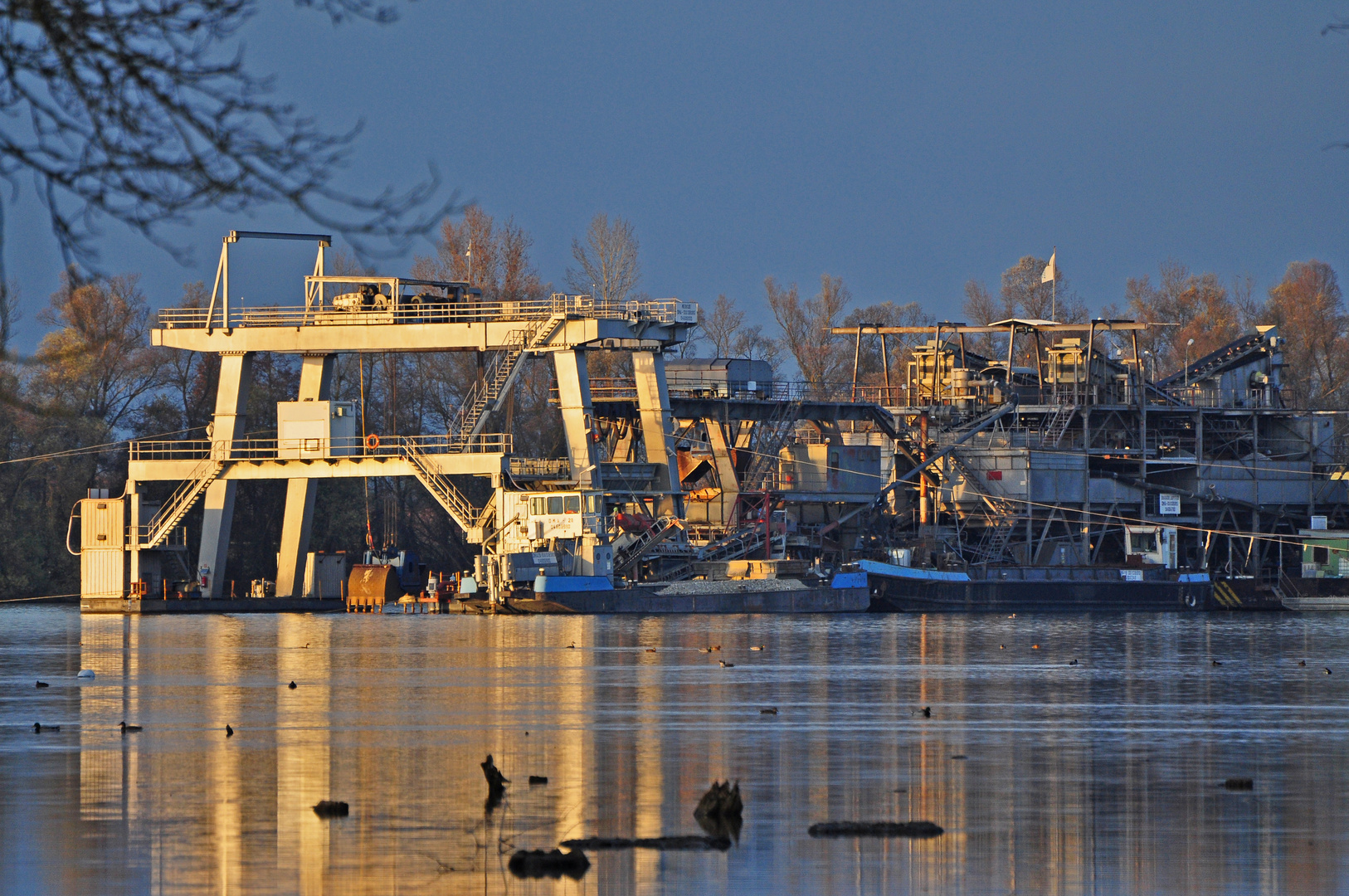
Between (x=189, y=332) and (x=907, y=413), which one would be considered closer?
(x=189, y=332)

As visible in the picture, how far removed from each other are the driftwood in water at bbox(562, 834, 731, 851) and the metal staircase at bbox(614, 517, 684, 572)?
5661cm

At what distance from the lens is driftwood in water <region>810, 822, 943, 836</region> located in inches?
686

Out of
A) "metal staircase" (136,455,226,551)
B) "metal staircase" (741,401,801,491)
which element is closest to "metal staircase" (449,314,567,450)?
"metal staircase" (136,455,226,551)

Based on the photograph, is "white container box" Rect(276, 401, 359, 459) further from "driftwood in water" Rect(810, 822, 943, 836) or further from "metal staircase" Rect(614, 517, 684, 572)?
"driftwood in water" Rect(810, 822, 943, 836)

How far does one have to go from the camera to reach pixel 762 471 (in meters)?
83.6

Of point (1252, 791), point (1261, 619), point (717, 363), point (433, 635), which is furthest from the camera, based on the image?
point (717, 363)

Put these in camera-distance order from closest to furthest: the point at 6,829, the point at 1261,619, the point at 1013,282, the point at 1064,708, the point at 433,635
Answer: the point at 6,829 < the point at 1064,708 < the point at 433,635 < the point at 1261,619 < the point at 1013,282

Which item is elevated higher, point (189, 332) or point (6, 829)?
point (189, 332)

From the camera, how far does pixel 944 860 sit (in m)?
16.1

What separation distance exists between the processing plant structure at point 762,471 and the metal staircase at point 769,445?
134 mm

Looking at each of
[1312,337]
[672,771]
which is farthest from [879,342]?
[672,771]

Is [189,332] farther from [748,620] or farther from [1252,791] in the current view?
[1252,791]

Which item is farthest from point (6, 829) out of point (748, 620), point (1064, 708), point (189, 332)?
point (189, 332)

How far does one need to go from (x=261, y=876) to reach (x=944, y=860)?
572 cm
